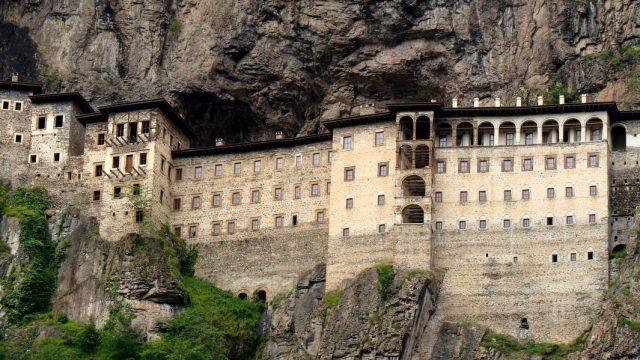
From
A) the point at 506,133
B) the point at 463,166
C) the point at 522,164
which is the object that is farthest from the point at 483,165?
the point at 506,133

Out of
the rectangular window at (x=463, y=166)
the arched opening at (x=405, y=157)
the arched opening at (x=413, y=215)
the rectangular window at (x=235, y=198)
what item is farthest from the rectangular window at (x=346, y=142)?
the rectangular window at (x=235, y=198)

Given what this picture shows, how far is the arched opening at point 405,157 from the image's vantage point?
3989 inches

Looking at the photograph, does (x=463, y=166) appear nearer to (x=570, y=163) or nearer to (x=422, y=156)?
(x=422, y=156)

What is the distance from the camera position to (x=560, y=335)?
9525cm

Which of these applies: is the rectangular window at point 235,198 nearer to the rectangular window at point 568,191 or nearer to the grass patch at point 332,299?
the grass patch at point 332,299

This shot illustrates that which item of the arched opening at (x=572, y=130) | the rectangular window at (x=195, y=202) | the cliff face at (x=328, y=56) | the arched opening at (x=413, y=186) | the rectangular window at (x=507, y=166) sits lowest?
the rectangular window at (x=195, y=202)

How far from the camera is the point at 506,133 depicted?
10231 centimetres

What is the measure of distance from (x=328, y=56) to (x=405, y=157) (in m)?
16.2

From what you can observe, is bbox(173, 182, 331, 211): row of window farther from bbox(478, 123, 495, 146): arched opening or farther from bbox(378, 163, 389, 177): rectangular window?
bbox(478, 123, 495, 146): arched opening

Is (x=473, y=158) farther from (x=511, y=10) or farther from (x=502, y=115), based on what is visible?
(x=511, y=10)

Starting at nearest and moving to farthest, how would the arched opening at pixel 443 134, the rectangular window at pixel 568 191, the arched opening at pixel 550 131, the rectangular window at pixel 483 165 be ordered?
the rectangular window at pixel 568 191, the rectangular window at pixel 483 165, the arched opening at pixel 550 131, the arched opening at pixel 443 134

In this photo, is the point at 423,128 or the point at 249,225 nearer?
the point at 423,128

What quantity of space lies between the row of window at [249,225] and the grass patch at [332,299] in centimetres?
683

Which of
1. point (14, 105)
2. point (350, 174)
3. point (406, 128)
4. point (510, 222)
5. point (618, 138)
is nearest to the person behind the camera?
point (510, 222)
